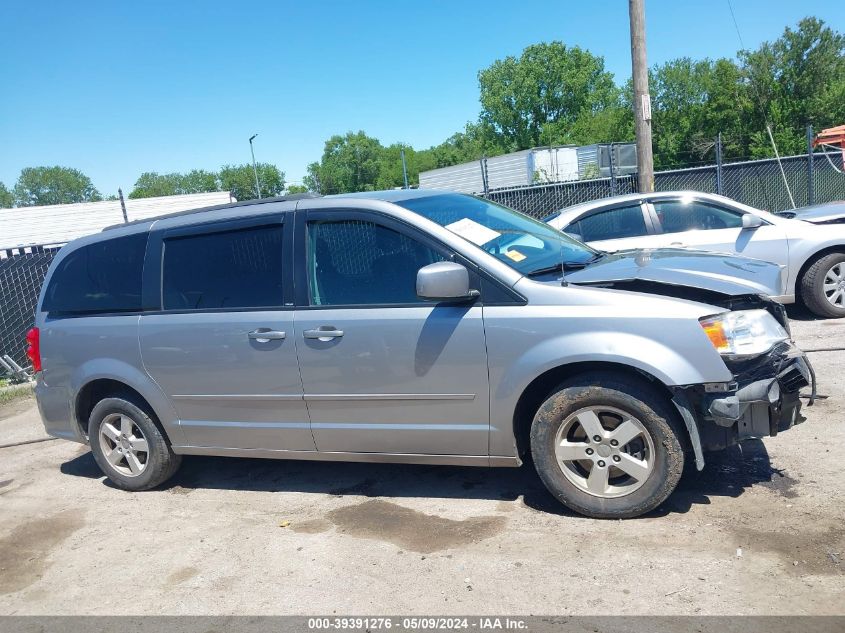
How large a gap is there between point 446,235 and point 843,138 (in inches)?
760

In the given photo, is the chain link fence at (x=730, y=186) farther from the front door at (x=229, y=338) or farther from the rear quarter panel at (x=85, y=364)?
the front door at (x=229, y=338)

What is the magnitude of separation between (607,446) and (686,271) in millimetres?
1117

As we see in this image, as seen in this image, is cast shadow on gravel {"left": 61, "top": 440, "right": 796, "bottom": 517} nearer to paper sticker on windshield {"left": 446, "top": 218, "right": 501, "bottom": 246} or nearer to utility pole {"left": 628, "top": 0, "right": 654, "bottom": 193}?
paper sticker on windshield {"left": 446, "top": 218, "right": 501, "bottom": 246}

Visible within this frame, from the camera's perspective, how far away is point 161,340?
15.9ft

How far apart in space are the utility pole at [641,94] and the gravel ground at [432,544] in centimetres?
587

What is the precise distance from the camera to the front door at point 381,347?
4039mm

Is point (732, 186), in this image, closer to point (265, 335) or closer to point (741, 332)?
point (741, 332)

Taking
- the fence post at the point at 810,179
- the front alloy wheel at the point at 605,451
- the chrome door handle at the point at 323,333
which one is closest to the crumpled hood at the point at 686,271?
the front alloy wheel at the point at 605,451

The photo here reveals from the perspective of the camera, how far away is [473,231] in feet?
14.2

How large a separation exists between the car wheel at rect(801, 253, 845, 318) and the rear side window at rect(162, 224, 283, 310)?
6321 mm

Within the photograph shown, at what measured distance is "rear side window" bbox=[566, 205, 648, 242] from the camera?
27.2 ft

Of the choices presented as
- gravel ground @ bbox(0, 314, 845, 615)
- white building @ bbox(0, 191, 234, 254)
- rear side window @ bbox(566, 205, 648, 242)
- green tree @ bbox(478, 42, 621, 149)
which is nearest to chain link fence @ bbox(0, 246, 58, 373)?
gravel ground @ bbox(0, 314, 845, 615)

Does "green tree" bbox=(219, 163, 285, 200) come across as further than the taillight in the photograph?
Yes

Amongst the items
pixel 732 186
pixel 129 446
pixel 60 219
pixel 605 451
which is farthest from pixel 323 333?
pixel 60 219
